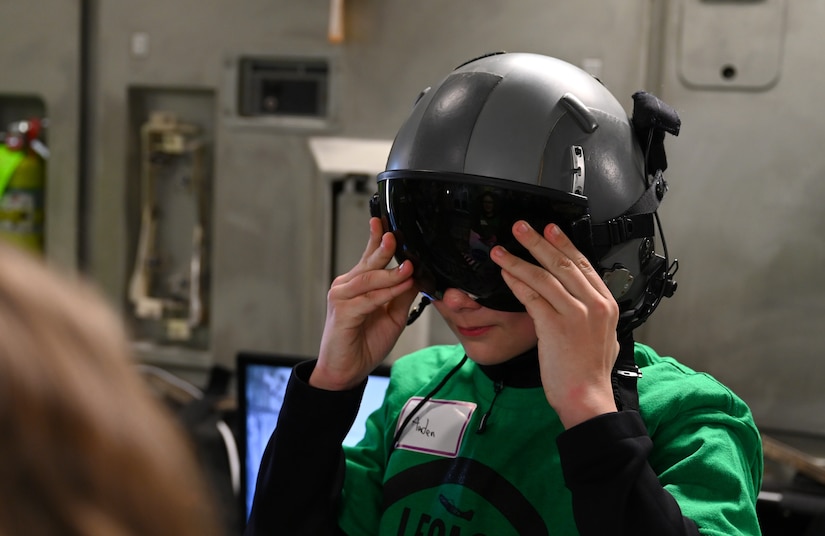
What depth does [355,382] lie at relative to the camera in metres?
1.19

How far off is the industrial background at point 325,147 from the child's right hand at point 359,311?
1.22 meters

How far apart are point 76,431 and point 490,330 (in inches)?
29.5

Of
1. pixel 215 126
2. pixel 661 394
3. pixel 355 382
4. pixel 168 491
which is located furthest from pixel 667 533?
pixel 215 126

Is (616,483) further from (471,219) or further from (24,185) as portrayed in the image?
(24,185)

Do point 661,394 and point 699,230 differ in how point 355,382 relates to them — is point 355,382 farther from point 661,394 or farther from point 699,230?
point 699,230

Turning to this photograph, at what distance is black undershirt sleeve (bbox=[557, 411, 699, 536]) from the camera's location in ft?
2.93

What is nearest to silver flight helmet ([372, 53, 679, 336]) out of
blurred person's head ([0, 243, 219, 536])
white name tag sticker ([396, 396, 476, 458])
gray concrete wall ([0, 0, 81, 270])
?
white name tag sticker ([396, 396, 476, 458])

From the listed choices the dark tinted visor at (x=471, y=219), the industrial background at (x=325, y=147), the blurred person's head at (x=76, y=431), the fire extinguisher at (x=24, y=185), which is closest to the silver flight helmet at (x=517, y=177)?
the dark tinted visor at (x=471, y=219)

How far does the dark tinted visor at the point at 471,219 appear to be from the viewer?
1037mm

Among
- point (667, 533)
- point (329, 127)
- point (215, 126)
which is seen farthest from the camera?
point (215, 126)

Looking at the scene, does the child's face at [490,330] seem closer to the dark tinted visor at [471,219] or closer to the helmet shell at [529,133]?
the dark tinted visor at [471,219]

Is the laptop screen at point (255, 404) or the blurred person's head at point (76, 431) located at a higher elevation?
the blurred person's head at point (76, 431)

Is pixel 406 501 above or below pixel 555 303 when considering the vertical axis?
below

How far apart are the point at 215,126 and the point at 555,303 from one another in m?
2.58
